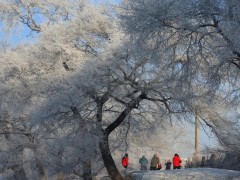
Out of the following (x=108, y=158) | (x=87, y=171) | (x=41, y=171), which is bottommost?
(x=87, y=171)

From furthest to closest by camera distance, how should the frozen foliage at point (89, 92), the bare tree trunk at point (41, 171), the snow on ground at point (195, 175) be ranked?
the bare tree trunk at point (41, 171)
the frozen foliage at point (89, 92)
the snow on ground at point (195, 175)

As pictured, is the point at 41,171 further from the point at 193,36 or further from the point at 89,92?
the point at 193,36

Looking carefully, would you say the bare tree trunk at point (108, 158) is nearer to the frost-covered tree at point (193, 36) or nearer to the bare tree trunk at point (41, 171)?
the bare tree trunk at point (41, 171)

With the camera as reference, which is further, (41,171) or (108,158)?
(41,171)

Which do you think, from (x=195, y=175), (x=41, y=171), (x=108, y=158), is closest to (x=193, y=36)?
(x=195, y=175)

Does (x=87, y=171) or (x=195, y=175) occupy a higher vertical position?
(x=87, y=171)

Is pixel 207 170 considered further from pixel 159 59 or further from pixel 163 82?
pixel 159 59

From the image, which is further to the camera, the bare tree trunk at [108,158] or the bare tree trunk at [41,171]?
the bare tree trunk at [41,171]

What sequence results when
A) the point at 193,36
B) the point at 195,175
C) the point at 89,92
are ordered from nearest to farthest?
1. the point at 193,36
2. the point at 195,175
3. the point at 89,92

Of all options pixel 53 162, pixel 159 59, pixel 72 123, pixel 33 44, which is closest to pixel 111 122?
pixel 72 123

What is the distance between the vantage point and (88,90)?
24.0 metres

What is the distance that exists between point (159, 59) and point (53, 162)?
39.6 feet

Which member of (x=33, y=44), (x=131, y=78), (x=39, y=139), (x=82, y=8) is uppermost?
(x=82, y=8)

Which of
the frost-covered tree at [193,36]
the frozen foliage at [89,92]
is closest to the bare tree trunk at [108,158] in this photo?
the frozen foliage at [89,92]
